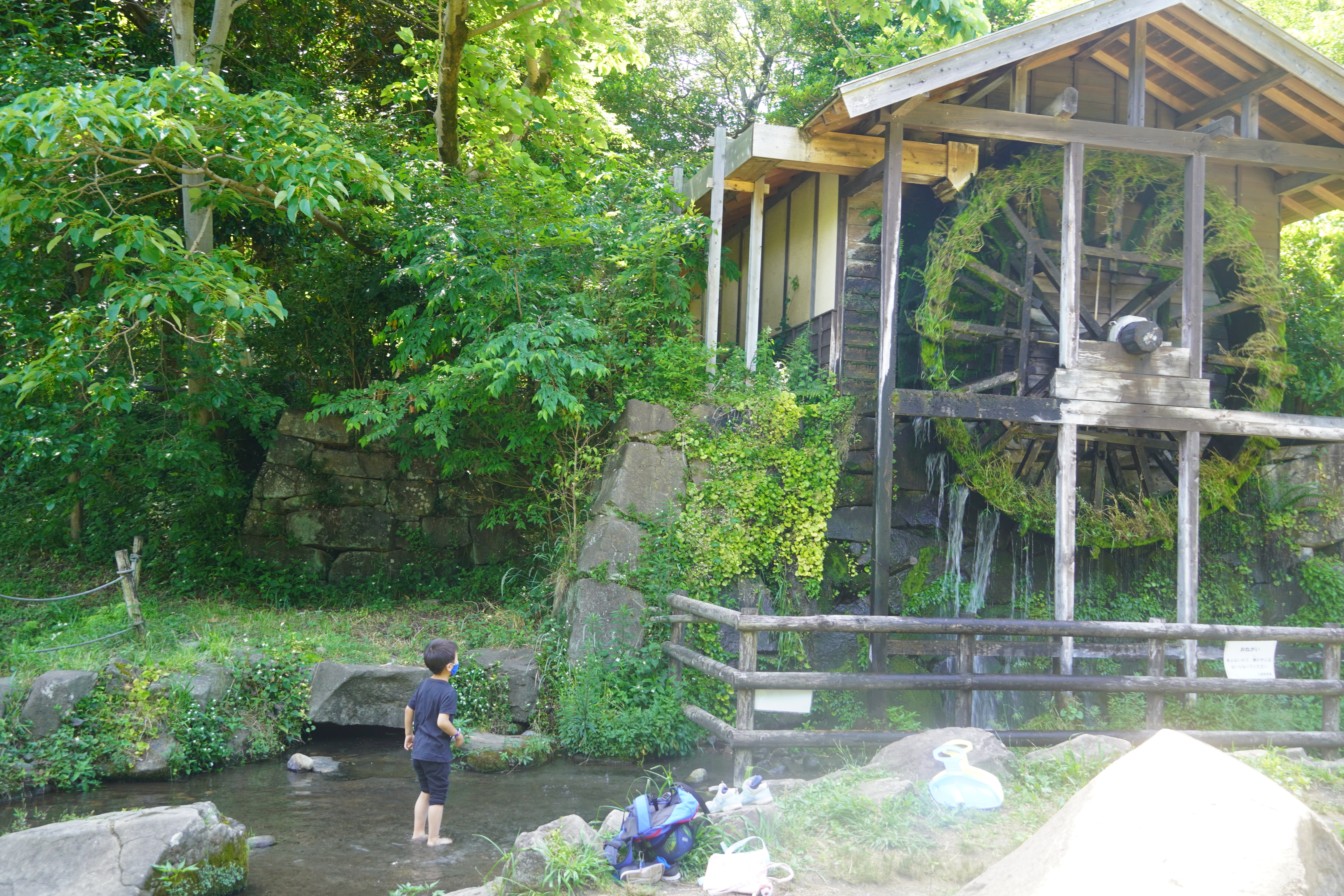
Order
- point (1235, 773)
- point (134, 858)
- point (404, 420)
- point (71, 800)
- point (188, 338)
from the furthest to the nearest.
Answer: point (404, 420) < point (188, 338) < point (71, 800) < point (134, 858) < point (1235, 773)

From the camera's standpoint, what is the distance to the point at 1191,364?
8375 mm

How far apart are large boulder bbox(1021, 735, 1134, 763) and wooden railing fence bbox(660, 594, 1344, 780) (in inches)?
43.3

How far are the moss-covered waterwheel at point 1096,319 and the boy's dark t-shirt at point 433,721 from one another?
5.67 m

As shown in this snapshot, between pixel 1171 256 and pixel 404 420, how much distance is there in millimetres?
8591

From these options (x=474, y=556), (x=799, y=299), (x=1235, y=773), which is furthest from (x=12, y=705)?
(x=799, y=299)

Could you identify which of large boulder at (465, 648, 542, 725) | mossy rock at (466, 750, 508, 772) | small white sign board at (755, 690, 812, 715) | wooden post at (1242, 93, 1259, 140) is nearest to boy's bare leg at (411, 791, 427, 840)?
mossy rock at (466, 750, 508, 772)

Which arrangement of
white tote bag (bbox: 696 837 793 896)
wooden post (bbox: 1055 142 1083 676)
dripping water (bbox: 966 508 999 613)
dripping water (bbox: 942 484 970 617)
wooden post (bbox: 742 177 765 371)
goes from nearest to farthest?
white tote bag (bbox: 696 837 793 896)
wooden post (bbox: 1055 142 1083 676)
wooden post (bbox: 742 177 765 371)
dripping water (bbox: 942 484 970 617)
dripping water (bbox: 966 508 999 613)

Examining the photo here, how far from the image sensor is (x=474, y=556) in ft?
35.4

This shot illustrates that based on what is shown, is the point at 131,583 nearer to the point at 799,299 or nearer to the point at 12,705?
the point at 12,705

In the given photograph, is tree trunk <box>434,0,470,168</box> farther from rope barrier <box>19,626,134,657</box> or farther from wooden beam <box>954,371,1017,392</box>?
wooden beam <box>954,371,1017,392</box>

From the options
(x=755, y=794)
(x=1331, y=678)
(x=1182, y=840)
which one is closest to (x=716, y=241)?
(x=755, y=794)

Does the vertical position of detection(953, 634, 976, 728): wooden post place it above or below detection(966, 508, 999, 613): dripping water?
below

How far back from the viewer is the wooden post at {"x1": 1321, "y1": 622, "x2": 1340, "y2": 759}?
6969 millimetres

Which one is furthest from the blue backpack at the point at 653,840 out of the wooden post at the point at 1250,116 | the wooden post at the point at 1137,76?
the wooden post at the point at 1250,116
